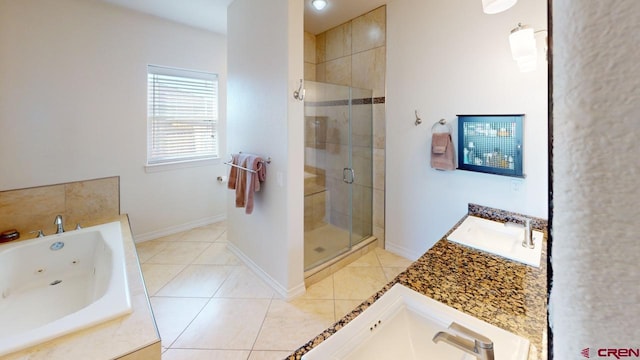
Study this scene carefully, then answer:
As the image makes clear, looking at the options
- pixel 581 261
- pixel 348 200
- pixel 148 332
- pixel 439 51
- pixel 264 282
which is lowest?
pixel 264 282

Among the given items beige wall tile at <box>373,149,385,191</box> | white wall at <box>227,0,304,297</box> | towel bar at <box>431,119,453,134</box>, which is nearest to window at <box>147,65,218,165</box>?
white wall at <box>227,0,304,297</box>

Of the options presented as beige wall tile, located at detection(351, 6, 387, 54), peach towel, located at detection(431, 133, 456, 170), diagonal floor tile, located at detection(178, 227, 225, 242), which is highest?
beige wall tile, located at detection(351, 6, 387, 54)

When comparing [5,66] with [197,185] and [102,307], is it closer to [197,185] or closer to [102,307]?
[197,185]

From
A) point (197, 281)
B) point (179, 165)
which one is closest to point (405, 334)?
point (197, 281)

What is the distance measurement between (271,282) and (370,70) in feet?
8.03

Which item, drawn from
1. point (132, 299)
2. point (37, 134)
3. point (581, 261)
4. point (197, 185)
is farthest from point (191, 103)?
point (581, 261)

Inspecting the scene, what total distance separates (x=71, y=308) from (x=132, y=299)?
829 mm

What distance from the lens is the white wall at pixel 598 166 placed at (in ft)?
0.60

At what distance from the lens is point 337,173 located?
312 centimetres

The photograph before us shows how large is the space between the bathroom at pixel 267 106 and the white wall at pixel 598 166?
78.5 inches

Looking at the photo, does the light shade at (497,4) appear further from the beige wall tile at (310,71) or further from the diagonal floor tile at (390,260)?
the beige wall tile at (310,71)

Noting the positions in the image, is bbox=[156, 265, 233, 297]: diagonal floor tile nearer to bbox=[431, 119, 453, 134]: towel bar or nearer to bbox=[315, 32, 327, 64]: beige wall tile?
bbox=[431, 119, 453, 134]: towel bar

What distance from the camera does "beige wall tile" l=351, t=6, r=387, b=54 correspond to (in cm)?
Result: 292

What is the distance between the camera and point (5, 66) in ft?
7.63
